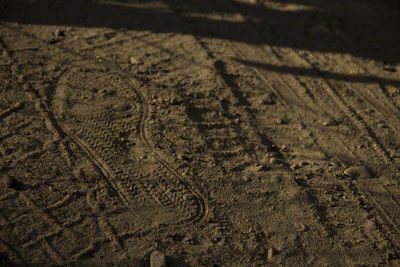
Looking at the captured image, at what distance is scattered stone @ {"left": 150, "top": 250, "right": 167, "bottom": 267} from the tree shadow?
3.10m

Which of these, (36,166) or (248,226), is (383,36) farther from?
(36,166)

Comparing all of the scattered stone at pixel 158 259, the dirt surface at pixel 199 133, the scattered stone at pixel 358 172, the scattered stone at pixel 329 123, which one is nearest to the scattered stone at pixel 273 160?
the dirt surface at pixel 199 133

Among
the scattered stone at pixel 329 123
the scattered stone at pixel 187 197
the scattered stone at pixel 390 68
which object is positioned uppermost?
the scattered stone at pixel 390 68

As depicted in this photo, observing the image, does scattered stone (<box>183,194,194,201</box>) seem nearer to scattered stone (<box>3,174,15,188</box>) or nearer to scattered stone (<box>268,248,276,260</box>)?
scattered stone (<box>268,248,276,260</box>)

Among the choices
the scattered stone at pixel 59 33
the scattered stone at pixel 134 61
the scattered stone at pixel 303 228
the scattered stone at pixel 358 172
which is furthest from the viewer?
the scattered stone at pixel 59 33

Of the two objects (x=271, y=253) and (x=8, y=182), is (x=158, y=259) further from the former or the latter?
(x=8, y=182)

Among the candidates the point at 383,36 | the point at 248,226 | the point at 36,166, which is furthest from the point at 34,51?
the point at 383,36

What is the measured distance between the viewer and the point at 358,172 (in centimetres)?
389

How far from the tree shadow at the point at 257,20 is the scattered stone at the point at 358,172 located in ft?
6.32

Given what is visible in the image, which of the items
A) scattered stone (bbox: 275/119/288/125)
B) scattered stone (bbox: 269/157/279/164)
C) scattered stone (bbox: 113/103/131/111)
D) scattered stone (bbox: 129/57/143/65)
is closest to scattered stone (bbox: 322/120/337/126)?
scattered stone (bbox: 275/119/288/125)

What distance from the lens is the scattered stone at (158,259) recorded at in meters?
3.08

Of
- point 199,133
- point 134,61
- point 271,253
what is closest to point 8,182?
point 199,133

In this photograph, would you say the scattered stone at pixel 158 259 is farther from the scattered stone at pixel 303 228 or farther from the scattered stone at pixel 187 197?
the scattered stone at pixel 303 228

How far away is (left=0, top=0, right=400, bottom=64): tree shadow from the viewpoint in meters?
5.30
